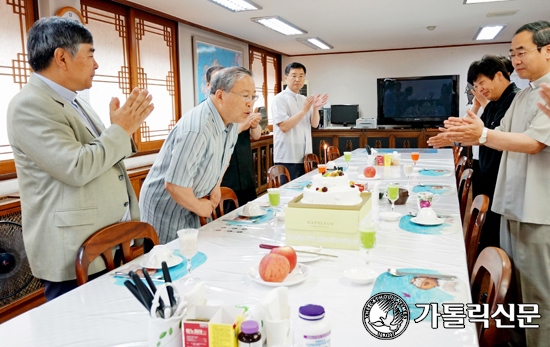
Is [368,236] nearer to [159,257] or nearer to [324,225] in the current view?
[324,225]

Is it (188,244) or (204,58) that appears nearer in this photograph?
(188,244)

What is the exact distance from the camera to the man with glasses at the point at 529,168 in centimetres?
199

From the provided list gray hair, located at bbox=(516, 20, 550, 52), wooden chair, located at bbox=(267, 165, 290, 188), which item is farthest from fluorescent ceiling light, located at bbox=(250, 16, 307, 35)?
gray hair, located at bbox=(516, 20, 550, 52)

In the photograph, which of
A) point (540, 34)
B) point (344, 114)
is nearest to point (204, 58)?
point (344, 114)

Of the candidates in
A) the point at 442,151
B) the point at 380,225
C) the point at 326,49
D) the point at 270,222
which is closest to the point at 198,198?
the point at 270,222

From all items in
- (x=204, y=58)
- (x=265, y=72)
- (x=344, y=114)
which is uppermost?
(x=265, y=72)

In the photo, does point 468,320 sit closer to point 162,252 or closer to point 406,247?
point 406,247

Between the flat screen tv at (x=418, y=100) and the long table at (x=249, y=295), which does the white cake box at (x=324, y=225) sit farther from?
the flat screen tv at (x=418, y=100)

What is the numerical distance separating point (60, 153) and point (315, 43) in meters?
6.69

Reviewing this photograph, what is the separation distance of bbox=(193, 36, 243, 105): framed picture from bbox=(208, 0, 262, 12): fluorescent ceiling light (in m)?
1.18

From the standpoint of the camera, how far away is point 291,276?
1.38 metres

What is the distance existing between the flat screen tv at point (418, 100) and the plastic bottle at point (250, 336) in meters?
8.12

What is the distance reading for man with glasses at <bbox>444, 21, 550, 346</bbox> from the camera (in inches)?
78.5

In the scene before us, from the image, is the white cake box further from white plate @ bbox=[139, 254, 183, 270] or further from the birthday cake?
white plate @ bbox=[139, 254, 183, 270]
